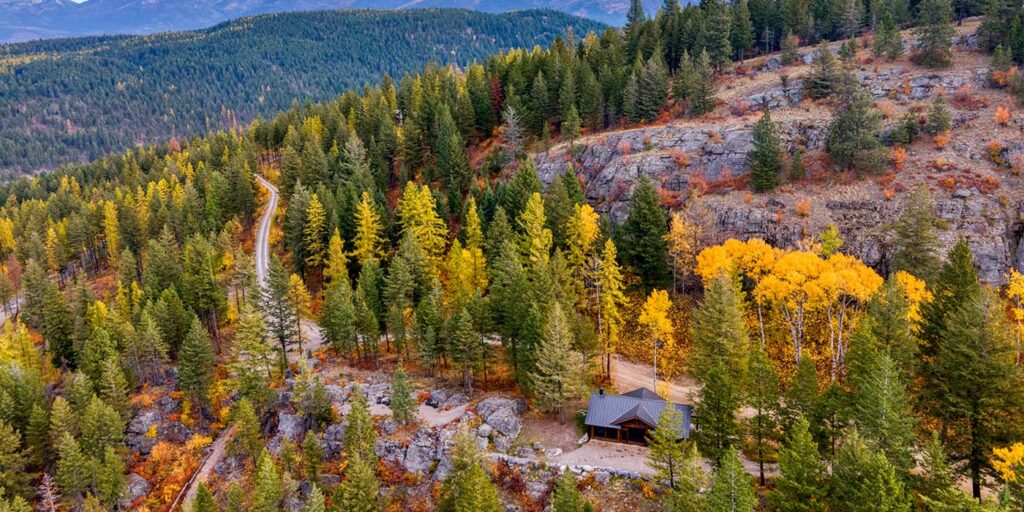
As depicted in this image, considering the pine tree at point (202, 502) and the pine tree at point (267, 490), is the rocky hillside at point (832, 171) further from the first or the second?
the pine tree at point (202, 502)

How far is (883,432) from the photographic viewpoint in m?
31.1

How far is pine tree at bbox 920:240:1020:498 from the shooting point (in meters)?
33.0

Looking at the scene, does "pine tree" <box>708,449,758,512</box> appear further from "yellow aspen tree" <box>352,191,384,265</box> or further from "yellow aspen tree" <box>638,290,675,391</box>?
"yellow aspen tree" <box>352,191,384,265</box>

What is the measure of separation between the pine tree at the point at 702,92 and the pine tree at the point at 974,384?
55053 mm

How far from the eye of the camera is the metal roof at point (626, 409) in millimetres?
44125

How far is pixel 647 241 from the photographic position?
196 ft

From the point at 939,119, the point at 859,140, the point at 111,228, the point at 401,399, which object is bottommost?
the point at 401,399

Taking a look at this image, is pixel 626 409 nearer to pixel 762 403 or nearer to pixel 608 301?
pixel 762 403

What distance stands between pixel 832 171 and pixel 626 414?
43.2 meters

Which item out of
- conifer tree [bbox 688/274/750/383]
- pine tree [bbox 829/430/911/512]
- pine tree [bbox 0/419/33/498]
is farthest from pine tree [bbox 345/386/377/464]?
pine tree [bbox 0/419/33/498]

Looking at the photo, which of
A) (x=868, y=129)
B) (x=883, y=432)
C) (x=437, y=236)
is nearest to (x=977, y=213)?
(x=868, y=129)

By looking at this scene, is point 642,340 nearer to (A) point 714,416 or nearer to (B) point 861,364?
(A) point 714,416

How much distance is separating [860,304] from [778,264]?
8.46m

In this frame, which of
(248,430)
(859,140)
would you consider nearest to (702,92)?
(859,140)
